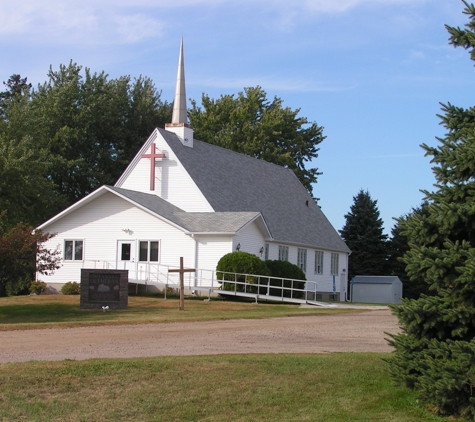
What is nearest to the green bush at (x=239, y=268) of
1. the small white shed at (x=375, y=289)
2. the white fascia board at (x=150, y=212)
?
the white fascia board at (x=150, y=212)

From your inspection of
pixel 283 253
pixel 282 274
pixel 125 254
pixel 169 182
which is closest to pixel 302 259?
pixel 283 253

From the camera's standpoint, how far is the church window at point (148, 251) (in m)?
36.3

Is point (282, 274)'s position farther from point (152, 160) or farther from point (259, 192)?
point (152, 160)

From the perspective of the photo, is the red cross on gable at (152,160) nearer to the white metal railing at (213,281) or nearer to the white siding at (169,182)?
the white siding at (169,182)

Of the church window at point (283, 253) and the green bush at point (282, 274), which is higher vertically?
the church window at point (283, 253)

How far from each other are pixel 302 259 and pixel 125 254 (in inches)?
474

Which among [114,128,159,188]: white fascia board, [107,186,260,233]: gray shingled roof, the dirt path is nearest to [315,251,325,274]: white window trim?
[107,186,260,233]: gray shingled roof

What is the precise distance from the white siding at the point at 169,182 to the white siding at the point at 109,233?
3035 millimetres

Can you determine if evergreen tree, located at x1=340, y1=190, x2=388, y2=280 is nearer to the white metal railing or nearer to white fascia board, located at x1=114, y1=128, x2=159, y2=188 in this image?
the white metal railing

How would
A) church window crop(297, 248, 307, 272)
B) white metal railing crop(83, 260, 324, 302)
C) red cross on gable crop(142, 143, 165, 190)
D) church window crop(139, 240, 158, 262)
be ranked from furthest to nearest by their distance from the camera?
church window crop(297, 248, 307, 272) → red cross on gable crop(142, 143, 165, 190) → church window crop(139, 240, 158, 262) → white metal railing crop(83, 260, 324, 302)

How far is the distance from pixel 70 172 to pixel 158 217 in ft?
72.6

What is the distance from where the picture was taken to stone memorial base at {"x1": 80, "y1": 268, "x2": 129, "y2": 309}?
27.6 m

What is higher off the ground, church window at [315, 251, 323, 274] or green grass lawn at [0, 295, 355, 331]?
church window at [315, 251, 323, 274]

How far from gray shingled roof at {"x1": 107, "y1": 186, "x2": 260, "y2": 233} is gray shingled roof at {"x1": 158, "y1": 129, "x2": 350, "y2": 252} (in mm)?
1578
